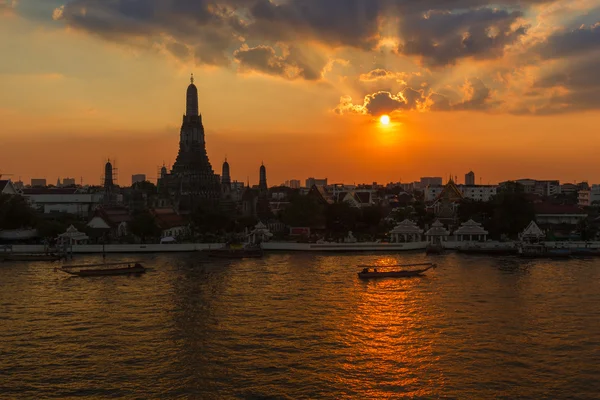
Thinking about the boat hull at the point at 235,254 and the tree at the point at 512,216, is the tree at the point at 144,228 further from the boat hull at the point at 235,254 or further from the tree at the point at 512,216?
the tree at the point at 512,216

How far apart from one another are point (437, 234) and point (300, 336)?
40338 mm

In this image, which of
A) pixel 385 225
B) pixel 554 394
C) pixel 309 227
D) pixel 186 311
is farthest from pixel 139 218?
pixel 554 394

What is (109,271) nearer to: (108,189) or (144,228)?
(144,228)

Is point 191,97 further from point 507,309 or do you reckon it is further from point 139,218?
point 507,309

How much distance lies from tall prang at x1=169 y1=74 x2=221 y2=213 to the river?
49.5 metres

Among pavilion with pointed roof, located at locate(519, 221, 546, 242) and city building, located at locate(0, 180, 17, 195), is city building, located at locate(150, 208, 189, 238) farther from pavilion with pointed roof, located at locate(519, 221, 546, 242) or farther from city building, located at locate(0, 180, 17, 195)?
pavilion with pointed roof, located at locate(519, 221, 546, 242)

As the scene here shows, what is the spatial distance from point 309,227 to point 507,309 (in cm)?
4346

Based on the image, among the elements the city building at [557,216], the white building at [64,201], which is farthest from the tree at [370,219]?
the white building at [64,201]

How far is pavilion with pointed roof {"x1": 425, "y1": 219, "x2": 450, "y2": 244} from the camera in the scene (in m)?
65.3

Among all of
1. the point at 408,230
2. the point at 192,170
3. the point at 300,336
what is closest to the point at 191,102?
the point at 192,170

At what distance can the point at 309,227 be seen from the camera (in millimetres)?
75188

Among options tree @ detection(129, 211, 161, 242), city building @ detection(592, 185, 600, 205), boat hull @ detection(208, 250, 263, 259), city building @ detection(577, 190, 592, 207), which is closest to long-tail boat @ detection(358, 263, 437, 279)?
boat hull @ detection(208, 250, 263, 259)

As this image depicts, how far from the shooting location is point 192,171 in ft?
320

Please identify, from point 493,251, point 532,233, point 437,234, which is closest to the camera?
point 493,251
